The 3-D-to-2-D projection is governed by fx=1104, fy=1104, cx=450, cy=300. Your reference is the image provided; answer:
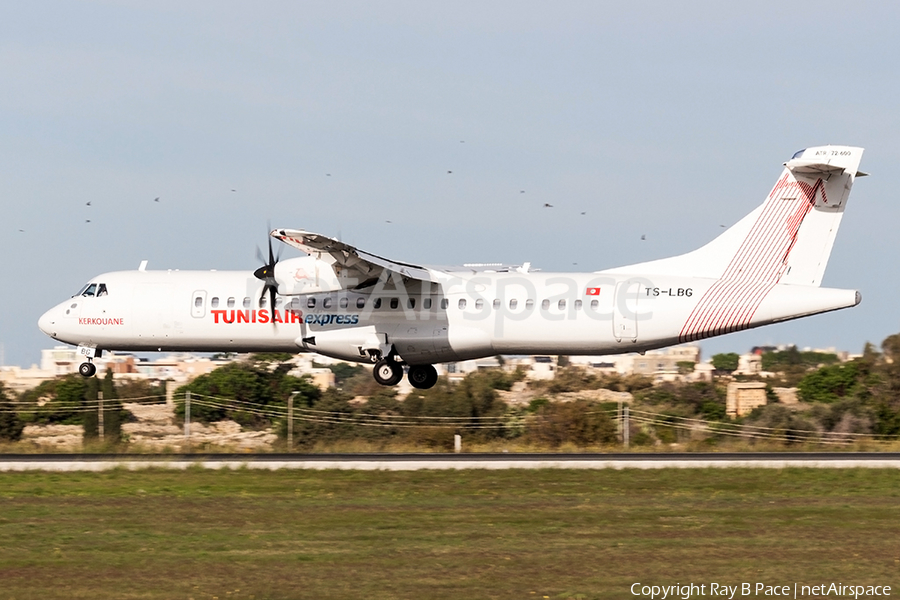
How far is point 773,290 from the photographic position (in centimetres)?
2441

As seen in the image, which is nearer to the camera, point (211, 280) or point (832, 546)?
point (832, 546)

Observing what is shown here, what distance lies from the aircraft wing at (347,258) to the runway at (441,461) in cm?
475

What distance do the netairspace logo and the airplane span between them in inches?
552

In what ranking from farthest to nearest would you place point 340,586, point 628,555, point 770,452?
point 770,452 → point 628,555 → point 340,586

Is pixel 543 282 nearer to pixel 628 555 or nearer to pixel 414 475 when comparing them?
pixel 414 475

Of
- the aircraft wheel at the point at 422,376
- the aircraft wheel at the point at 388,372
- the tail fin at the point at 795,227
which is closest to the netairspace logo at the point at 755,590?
the tail fin at the point at 795,227

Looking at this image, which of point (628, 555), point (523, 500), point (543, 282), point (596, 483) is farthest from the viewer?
point (543, 282)

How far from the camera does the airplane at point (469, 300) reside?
24.6 meters

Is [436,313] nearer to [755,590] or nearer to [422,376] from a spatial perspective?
[422,376]

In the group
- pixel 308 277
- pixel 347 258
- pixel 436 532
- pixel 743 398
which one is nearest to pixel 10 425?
pixel 308 277

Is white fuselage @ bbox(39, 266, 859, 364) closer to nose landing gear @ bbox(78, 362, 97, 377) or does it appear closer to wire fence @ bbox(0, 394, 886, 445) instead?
nose landing gear @ bbox(78, 362, 97, 377)

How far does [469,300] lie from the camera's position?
86.3 ft

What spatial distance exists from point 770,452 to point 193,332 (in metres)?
14.0

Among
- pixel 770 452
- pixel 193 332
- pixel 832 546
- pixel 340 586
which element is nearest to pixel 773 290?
pixel 770 452
